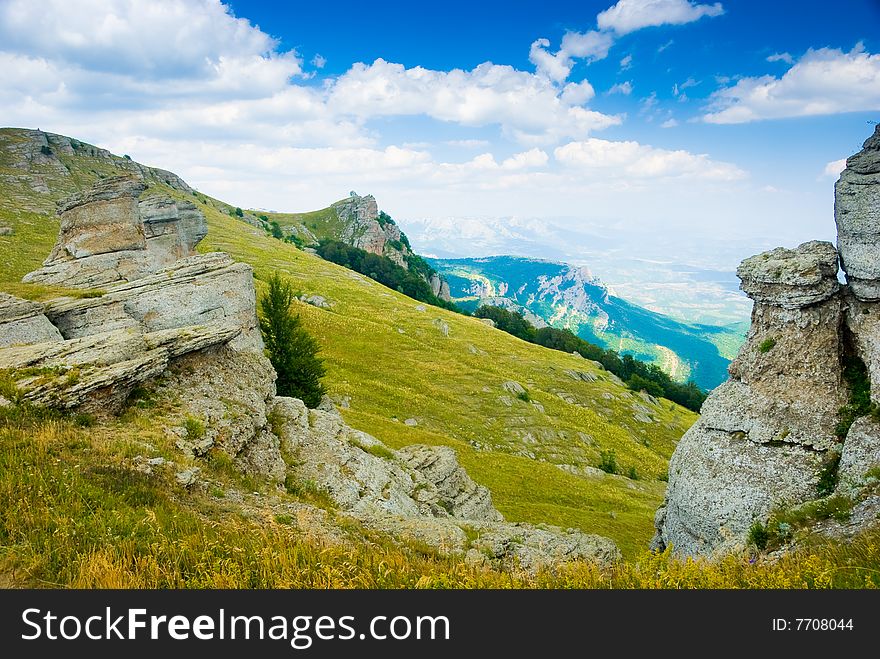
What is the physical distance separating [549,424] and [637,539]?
27.9m

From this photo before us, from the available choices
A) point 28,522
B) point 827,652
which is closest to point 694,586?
point 827,652

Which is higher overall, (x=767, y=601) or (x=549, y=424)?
(x=767, y=601)

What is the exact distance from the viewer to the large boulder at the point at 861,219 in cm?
Result: 2112

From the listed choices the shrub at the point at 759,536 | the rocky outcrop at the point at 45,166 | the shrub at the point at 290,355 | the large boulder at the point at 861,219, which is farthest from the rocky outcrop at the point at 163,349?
the rocky outcrop at the point at 45,166

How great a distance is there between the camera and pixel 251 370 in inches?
952

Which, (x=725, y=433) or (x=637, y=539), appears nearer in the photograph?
(x=725, y=433)

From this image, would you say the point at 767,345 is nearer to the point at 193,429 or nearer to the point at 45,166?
the point at 193,429

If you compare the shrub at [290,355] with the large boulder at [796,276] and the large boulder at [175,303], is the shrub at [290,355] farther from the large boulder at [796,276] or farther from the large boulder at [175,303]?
the large boulder at [796,276]

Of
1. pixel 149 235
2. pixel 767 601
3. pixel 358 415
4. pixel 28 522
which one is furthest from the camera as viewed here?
pixel 149 235

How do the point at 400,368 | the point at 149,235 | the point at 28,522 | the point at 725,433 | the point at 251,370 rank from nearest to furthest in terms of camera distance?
the point at 28,522 < the point at 725,433 < the point at 251,370 < the point at 149,235 < the point at 400,368

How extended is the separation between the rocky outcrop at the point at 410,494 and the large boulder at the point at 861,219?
55.6 feet

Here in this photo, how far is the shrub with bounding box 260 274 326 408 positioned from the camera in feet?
134

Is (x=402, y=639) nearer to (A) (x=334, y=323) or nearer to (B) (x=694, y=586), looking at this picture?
(B) (x=694, y=586)

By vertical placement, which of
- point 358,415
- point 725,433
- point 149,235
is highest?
point 149,235
